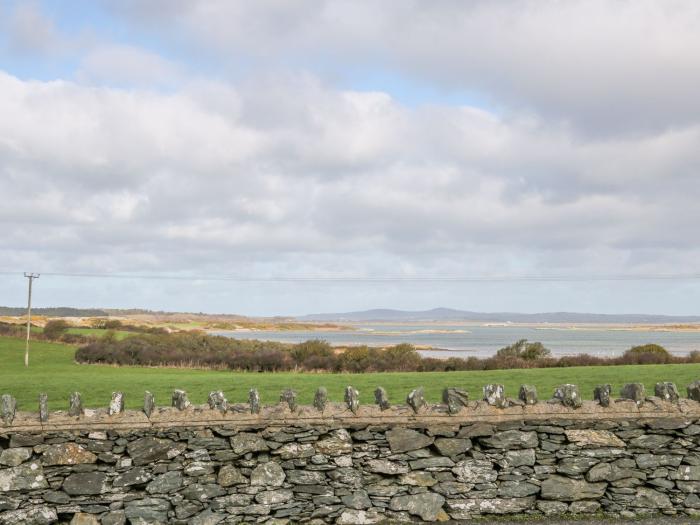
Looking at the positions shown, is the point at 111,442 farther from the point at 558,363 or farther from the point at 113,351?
the point at 113,351

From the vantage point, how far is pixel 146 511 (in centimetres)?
784

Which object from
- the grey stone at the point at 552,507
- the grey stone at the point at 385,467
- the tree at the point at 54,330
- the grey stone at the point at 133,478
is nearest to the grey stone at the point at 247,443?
the grey stone at the point at 133,478

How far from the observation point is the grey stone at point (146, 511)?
25.7 feet

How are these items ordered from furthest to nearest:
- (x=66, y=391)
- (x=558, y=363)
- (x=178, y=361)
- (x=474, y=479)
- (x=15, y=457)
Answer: (x=178, y=361) < (x=558, y=363) < (x=66, y=391) < (x=474, y=479) < (x=15, y=457)

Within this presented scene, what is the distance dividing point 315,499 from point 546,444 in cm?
305

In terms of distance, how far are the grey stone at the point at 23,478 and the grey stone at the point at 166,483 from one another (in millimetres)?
1249

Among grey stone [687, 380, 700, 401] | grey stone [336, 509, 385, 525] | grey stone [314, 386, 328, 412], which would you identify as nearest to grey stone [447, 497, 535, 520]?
grey stone [336, 509, 385, 525]

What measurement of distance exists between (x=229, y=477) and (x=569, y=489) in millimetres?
4356

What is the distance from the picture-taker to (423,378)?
13539 millimetres

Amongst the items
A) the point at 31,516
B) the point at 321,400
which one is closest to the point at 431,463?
the point at 321,400

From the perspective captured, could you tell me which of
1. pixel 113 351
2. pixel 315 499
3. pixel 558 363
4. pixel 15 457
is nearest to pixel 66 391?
pixel 15 457

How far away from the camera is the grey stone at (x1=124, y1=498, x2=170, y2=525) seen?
25.7ft

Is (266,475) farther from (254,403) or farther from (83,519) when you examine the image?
(83,519)

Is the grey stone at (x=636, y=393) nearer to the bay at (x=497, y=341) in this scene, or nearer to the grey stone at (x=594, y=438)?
the grey stone at (x=594, y=438)
